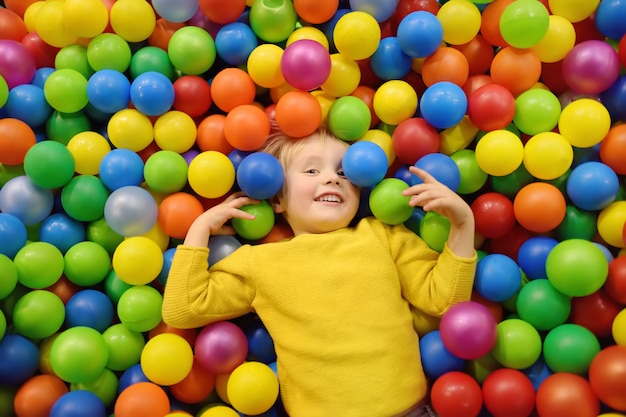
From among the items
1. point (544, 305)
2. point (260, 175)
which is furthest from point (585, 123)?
point (260, 175)

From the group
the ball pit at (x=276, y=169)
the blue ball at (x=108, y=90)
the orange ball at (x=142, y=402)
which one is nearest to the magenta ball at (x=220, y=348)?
the ball pit at (x=276, y=169)

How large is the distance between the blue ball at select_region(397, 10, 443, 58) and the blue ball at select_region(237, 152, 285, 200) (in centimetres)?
47

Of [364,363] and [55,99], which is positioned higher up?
[55,99]

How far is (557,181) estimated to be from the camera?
1607 millimetres

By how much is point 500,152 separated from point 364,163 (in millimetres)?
341

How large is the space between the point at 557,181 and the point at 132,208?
1.10 m

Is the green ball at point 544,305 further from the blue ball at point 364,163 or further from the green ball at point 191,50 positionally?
the green ball at point 191,50

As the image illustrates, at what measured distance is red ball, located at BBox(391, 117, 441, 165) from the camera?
162 cm

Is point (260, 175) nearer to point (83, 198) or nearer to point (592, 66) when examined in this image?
point (83, 198)

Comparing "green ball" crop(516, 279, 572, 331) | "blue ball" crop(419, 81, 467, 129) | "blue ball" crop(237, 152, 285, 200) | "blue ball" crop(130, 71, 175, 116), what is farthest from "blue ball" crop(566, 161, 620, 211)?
"blue ball" crop(130, 71, 175, 116)

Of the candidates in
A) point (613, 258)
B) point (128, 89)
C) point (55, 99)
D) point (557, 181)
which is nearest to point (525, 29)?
point (557, 181)

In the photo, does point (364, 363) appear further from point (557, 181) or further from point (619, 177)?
point (619, 177)

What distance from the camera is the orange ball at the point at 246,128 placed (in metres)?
1.62

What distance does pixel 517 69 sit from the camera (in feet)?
5.24
